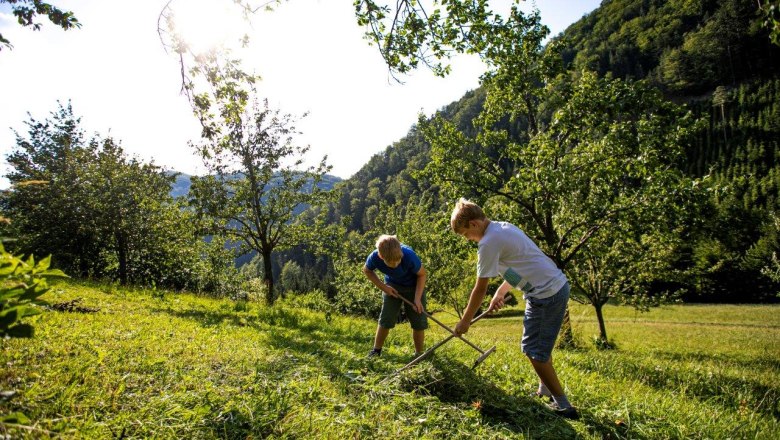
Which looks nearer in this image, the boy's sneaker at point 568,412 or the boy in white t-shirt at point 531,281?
the boy's sneaker at point 568,412

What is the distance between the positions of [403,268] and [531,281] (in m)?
2.11

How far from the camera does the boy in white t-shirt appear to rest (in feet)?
13.0

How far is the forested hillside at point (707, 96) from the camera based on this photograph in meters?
46.6

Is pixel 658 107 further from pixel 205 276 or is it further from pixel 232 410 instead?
pixel 205 276

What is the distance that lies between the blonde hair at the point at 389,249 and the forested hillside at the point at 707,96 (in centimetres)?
4858

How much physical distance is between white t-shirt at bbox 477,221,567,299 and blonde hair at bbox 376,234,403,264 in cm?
155

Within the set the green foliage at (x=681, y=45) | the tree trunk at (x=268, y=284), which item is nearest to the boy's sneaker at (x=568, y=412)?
the tree trunk at (x=268, y=284)

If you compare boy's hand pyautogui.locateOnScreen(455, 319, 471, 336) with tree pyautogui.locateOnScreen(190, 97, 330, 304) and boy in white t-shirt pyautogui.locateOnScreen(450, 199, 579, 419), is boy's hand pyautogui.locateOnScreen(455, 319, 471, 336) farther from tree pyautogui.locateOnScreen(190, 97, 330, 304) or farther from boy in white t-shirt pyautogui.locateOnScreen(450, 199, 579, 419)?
tree pyautogui.locateOnScreen(190, 97, 330, 304)

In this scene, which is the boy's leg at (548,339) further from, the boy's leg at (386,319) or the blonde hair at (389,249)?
the boy's leg at (386,319)

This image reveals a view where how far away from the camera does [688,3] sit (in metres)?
121

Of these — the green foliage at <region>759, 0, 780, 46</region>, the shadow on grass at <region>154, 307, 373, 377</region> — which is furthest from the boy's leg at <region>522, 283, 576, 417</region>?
the green foliage at <region>759, 0, 780, 46</region>

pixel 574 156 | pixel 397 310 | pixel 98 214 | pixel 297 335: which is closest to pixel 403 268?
pixel 397 310

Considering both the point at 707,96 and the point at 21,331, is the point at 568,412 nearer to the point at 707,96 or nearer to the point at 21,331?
the point at 21,331

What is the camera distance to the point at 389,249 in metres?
5.33
